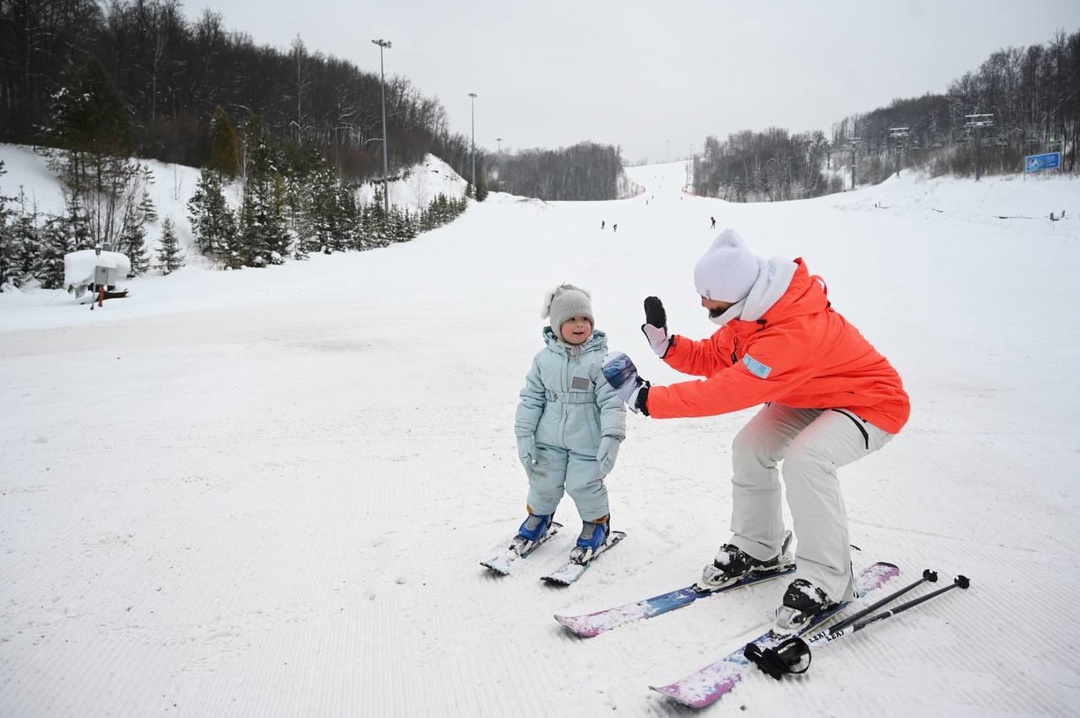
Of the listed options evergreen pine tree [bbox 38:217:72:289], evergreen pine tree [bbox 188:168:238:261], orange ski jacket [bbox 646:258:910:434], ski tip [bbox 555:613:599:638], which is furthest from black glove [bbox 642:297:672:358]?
evergreen pine tree [bbox 188:168:238:261]

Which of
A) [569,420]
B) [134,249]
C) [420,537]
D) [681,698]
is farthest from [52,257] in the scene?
[681,698]

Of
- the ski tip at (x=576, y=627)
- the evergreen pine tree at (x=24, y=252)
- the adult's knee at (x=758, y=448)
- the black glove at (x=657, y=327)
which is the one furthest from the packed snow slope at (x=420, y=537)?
the evergreen pine tree at (x=24, y=252)

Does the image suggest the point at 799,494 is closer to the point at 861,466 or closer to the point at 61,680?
the point at 861,466

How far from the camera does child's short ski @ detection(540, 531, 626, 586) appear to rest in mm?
2938

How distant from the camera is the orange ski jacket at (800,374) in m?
2.52

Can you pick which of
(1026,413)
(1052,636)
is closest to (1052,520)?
(1052,636)

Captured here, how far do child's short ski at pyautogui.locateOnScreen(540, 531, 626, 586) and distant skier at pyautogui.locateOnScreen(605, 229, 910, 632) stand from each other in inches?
23.6

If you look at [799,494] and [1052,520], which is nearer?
[799,494]

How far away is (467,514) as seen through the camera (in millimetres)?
3807

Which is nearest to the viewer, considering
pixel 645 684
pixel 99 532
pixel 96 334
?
pixel 645 684

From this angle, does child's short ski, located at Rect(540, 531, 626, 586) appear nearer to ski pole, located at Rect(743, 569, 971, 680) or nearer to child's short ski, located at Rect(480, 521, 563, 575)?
child's short ski, located at Rect(480, 521, 563, 575)

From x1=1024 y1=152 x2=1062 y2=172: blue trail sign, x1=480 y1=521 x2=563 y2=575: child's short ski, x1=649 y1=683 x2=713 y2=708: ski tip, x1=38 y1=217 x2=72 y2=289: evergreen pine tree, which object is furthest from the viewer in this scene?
x1=1024 y1=152 x2=1062 y2=172: blue trail sign

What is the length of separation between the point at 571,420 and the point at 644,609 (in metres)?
1.00

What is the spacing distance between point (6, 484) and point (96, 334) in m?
6.94
